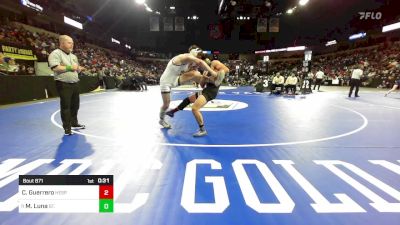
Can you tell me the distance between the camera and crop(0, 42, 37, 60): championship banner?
636 inches

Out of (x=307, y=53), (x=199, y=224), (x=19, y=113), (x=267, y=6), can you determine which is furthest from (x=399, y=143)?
(x=267, y=6)

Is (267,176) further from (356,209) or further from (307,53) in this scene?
(307,53)

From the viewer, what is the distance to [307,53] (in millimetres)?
21094

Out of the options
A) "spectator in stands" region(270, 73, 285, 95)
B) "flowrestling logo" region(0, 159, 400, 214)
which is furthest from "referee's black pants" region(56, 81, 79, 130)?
"spectator in stands" region(270, 73, 285, 95)

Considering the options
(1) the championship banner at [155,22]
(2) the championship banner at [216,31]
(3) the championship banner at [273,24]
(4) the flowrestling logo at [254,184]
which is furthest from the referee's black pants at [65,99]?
(2) the championship banner at [216,31]

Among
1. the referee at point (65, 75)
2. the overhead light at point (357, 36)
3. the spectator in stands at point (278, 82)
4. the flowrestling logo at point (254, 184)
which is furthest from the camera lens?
the overhead light at point (357, 36)

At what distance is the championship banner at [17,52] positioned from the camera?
16.1 m

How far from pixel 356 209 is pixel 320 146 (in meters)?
2.22

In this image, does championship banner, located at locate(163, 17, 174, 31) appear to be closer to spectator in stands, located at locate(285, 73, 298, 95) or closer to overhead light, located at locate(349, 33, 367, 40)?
spectator in stands, located at locate(285, 73, 298, 95)

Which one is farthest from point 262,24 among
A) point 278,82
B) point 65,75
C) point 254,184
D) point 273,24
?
point 254,184

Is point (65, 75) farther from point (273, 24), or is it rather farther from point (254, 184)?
point (273, 24)

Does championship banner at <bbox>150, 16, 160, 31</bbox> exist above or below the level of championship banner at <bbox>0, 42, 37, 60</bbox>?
above

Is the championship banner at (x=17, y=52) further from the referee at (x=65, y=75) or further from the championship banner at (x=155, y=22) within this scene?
the referee at (x=65, y=75)

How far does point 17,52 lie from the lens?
1745 centimetres
